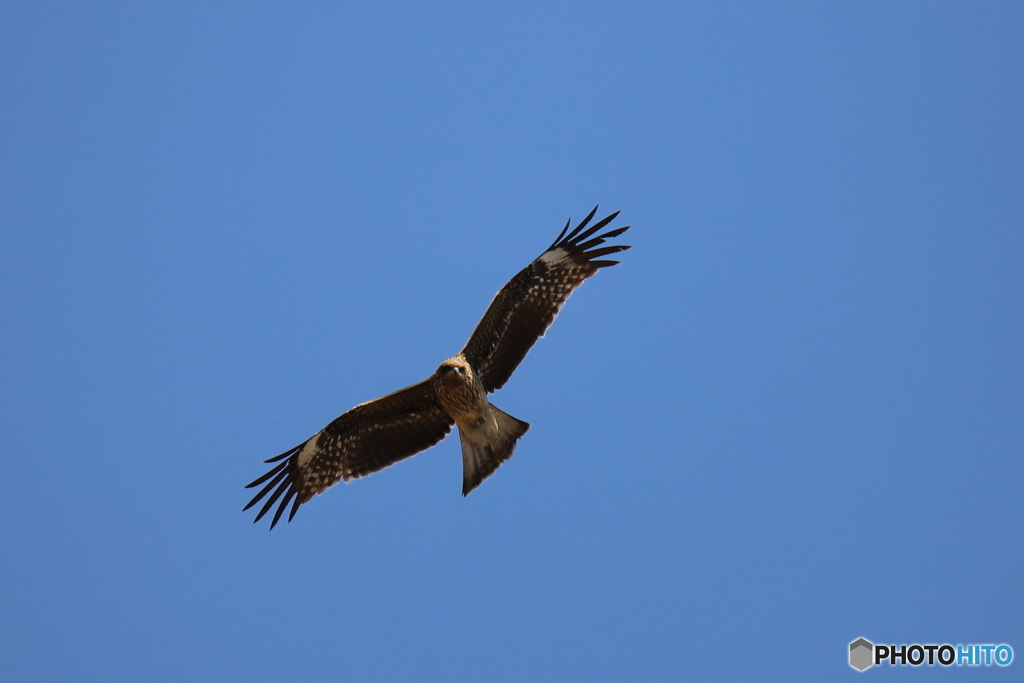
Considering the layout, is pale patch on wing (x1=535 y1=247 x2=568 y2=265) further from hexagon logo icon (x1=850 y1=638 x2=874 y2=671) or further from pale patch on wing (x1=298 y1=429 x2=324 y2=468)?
hexagon logo icon (x1=850 y1=638 x2=874 y2=671)

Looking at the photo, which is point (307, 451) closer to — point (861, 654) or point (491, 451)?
point (491, 451)

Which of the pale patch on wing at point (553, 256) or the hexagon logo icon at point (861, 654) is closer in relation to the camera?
the pale patch on wing at point (553, 256)

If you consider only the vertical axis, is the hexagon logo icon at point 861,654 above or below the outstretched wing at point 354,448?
below

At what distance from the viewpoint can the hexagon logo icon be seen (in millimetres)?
14883

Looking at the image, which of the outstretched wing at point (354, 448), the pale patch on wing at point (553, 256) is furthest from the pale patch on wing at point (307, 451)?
the pale patch on wing at point (553, 256)

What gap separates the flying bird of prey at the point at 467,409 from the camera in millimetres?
13945

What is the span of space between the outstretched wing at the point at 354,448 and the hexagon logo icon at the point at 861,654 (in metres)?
5.17

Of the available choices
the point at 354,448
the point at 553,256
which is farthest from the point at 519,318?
the point at 354,448

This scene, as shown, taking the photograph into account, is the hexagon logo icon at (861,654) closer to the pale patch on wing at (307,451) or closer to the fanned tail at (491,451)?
the fanned tail at (491,451)

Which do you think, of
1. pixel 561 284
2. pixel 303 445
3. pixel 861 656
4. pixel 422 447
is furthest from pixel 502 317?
pixel 861 656

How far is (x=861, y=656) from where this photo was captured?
592 inches

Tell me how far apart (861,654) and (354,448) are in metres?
6.05

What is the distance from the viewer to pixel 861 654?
49.4ft

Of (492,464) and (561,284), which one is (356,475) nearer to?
(492,464)
